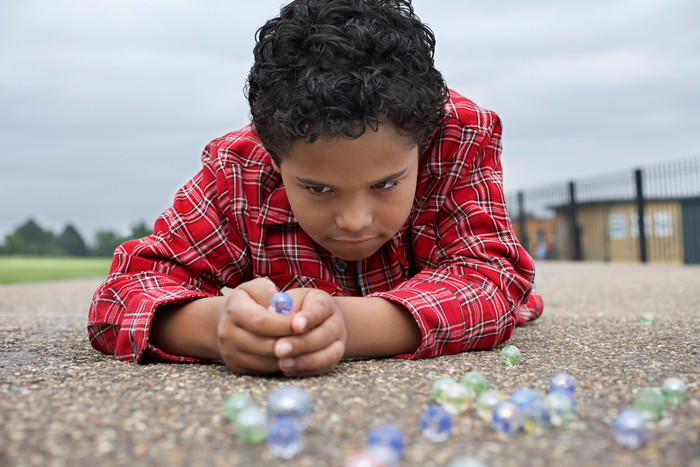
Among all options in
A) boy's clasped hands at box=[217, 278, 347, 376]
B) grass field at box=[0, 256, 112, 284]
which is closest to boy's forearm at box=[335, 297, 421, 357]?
boy's clasped hands at box=[217, 278, 347, 376]

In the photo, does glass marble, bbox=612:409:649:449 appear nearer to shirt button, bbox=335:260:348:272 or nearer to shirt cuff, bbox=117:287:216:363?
shirt cuff, bbox=117:287:216:363

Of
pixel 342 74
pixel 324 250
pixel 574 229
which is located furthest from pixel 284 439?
pixel 574 229

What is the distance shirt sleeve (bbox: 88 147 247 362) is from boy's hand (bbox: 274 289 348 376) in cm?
54

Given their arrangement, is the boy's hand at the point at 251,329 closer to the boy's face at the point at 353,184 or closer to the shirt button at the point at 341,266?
the boy's face at the point at 353,184

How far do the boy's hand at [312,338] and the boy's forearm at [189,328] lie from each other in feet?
1.13

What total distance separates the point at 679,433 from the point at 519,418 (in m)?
0.34

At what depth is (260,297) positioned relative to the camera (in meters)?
1.86

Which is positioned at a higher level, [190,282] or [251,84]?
[251,84]

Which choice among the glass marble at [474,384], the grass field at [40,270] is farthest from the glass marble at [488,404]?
the grass field at [40,270]

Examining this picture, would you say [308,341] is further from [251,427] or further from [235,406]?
[251,427]

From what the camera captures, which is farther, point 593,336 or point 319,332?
point 593,336

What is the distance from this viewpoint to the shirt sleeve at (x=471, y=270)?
220cm

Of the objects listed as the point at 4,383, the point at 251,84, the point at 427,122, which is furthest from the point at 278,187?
the point at 4,383

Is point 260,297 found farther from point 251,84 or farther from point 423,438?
point 251,84
